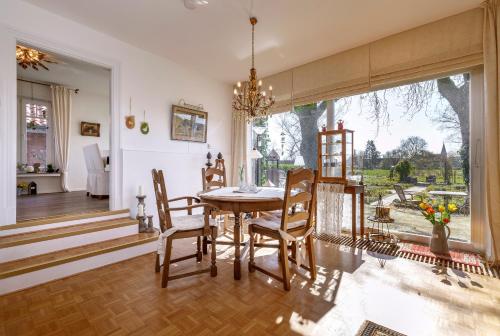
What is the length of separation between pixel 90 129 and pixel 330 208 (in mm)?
6337

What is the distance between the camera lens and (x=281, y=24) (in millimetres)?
2908

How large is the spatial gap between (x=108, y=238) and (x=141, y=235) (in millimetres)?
380

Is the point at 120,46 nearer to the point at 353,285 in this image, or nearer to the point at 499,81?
the point at 353,285

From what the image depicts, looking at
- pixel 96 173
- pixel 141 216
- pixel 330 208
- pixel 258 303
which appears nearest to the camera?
pixel 258 303

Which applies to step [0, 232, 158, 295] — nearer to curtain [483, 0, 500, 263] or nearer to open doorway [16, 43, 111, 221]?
open doorway [16, 43, 111, 221]

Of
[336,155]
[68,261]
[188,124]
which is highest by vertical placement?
[188,124]

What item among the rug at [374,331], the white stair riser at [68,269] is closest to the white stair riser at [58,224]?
the white stair riser at [68,269]

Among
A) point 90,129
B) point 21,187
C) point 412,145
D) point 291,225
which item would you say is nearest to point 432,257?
point 412,145

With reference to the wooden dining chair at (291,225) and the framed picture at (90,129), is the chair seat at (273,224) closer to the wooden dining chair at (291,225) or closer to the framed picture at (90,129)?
the wooden dining chair at (291,225)

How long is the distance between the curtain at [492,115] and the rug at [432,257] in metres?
0.20

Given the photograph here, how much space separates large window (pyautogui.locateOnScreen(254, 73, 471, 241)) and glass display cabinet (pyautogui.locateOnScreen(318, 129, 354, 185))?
204 mm

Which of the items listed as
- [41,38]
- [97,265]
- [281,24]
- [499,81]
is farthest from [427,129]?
[41,38]

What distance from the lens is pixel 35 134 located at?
561 centimetres

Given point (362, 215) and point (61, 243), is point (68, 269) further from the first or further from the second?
point (362, 215)
